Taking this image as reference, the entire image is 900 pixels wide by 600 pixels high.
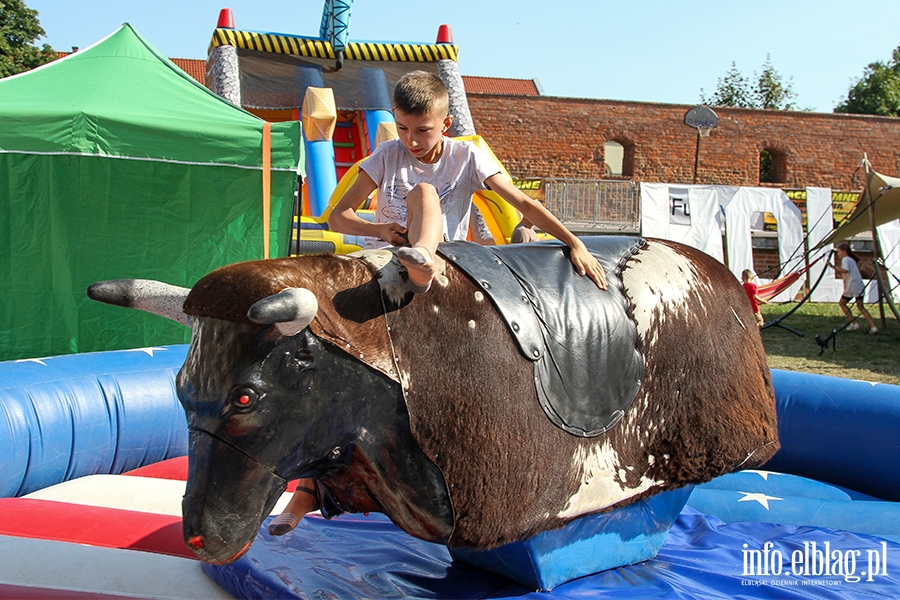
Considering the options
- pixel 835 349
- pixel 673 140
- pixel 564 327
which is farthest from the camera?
pixel 673 140

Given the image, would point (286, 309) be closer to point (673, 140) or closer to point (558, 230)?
point (558, 230)

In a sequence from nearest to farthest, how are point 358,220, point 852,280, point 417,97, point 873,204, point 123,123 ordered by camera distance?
point 417,97, point 358,220, point 123,123, point 873,204, point 852,280

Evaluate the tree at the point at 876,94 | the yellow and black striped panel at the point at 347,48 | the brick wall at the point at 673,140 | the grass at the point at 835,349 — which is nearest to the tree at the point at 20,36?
the brick wall at the point at 673,140

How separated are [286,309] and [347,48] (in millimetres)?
9062

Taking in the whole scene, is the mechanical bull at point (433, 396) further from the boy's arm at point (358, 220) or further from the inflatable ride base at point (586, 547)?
the boy's arm at point (358, 220)

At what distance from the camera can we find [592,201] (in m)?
16.4

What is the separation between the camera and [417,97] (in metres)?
2.12

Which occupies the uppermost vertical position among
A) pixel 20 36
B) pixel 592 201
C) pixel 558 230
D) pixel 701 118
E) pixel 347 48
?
pixel 20 36

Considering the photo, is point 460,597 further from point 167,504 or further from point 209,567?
point 167,504

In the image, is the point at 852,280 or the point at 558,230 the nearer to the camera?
the point at 558,230

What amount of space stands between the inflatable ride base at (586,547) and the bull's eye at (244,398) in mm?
758

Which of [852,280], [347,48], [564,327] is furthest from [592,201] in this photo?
[564,327]

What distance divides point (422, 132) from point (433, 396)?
2.90 ft

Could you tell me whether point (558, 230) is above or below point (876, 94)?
below
